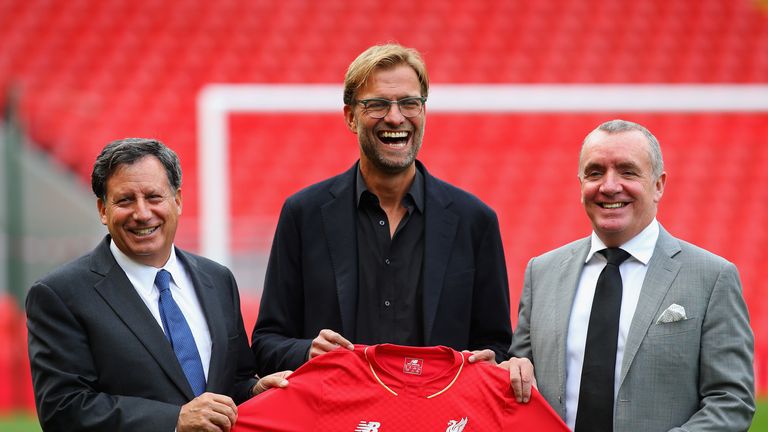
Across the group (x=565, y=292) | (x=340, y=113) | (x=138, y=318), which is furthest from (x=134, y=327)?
(x=340, y=113)

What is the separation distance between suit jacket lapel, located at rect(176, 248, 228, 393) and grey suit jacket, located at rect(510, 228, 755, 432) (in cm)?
93

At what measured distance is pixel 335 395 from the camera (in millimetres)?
3117

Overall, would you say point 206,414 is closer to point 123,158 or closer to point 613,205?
point 123,158

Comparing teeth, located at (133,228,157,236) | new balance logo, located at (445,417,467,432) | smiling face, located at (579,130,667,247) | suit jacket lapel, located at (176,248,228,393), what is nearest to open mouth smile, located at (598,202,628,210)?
smiling face, located at (579,130,667,247)

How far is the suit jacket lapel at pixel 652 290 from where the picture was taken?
3.07m

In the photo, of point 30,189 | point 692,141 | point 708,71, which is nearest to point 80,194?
point 30,189

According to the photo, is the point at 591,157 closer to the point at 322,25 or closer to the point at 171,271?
the point at 171,271

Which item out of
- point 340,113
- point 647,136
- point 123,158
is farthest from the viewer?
point 340,113

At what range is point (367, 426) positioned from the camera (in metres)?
3.12

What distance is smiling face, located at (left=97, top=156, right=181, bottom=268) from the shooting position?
3043 millimetres

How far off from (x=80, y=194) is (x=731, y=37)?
8.24 metres

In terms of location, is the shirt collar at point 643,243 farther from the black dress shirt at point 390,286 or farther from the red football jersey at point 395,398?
the black dress shirt at point 390,286

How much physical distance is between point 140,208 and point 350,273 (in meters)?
0.68

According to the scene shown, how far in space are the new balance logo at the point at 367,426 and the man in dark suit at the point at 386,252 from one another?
11.1 inches
